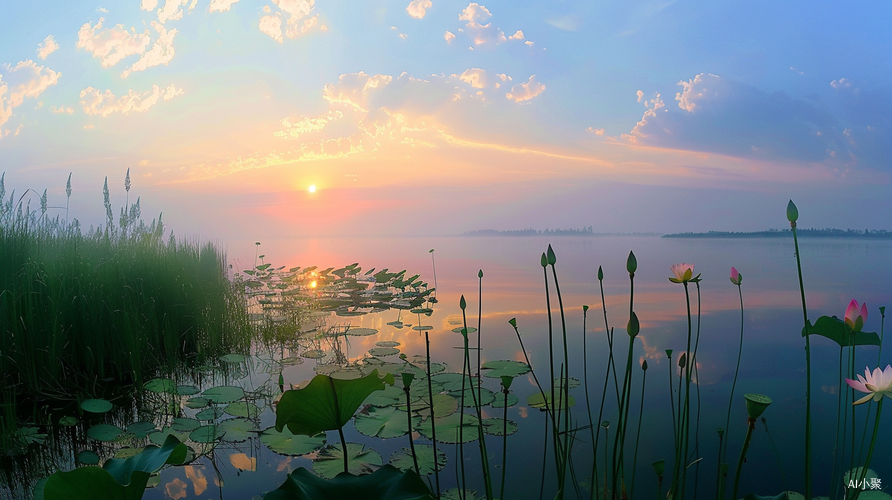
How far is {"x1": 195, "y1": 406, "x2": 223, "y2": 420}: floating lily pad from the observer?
2796 millimetres

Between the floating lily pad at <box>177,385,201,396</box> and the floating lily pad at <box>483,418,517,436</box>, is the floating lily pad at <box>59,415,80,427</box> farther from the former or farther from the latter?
the floating lily pad at <box>483,418,517,436</box>

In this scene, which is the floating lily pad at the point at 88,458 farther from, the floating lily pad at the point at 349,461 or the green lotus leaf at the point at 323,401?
the green lotus leaf at the point at 323,401

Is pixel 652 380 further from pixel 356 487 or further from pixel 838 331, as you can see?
pixel 356 487

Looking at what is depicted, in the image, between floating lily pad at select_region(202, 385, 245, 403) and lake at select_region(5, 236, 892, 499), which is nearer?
lake at select_region(5, 236, 892, 499)

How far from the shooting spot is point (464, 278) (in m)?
10.9

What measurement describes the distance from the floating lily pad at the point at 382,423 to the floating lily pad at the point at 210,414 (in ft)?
3.26

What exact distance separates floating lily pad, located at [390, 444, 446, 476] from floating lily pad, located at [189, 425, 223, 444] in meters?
1.09

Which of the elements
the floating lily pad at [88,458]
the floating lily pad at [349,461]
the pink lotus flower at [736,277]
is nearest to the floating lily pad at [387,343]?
the floating lily pad at [349,461]

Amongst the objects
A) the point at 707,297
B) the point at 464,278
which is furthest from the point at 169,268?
the point at 707,297

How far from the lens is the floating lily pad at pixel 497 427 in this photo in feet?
8.09

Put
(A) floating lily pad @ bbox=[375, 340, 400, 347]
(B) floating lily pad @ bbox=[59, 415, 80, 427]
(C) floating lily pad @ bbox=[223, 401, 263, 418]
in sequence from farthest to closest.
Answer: (A) floating lily pad @ bbox=[375, 340, 400, 347]
(C) floating lily pad @ bbox=[223, 401, 263, 418]
(B) floating lily pad @ bbox=[59, 415, 80, 427]

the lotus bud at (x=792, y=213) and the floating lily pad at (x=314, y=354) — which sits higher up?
the lotus bud at (x=792, y=213)

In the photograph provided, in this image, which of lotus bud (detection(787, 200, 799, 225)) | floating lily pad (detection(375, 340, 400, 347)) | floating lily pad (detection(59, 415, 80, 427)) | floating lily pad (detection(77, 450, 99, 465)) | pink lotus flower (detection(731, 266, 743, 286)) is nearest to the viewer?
lotus bud (detection(787, 200, 799, 225))

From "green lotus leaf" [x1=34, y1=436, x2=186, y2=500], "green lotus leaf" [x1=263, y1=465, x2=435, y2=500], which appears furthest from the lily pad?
"green lotus leaf" [x1=263, y1=465, x2=435, y2=500]
